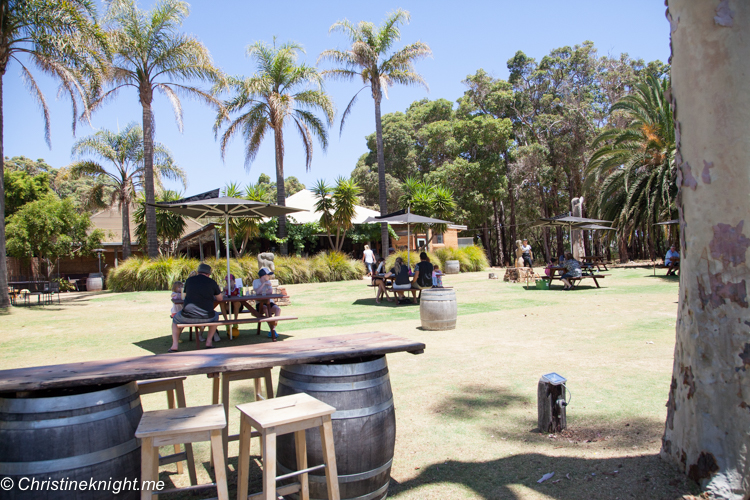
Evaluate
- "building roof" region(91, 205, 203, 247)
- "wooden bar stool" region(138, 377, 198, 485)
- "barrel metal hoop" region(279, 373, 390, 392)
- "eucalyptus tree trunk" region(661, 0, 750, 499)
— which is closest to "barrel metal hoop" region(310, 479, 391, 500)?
"barrel metal hoop" region(279, 373, 390, 392)

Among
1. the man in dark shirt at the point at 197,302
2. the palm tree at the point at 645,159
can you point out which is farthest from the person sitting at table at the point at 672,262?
the man in dark shirt at the point at 197,302

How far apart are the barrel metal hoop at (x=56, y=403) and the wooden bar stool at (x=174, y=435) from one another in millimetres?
202

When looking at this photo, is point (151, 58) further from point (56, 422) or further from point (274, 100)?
point (56, 422)

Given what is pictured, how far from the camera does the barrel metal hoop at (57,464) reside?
1931 mm

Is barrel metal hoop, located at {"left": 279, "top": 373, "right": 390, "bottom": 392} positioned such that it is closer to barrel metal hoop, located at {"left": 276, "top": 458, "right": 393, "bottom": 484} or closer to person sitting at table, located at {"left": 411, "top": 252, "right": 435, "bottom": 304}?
barrel metal hoop, located at {"left": 276, "top": 458, "right": 393, "bottom": 484}

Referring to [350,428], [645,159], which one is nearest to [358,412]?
[350,428]

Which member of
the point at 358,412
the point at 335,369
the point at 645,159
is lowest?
the point at 358,412

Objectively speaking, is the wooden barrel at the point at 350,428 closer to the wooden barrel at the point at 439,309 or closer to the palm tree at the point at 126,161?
the wooden barrel at the point at 439,309

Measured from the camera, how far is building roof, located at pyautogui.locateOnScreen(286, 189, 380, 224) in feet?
90.5

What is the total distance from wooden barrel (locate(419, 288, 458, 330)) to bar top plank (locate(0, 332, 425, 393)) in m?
5.11

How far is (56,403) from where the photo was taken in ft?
6.59

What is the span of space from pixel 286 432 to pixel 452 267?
22856 millimetres

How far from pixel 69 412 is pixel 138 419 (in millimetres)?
304

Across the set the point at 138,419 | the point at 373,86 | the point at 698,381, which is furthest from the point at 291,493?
the point at 373,86
